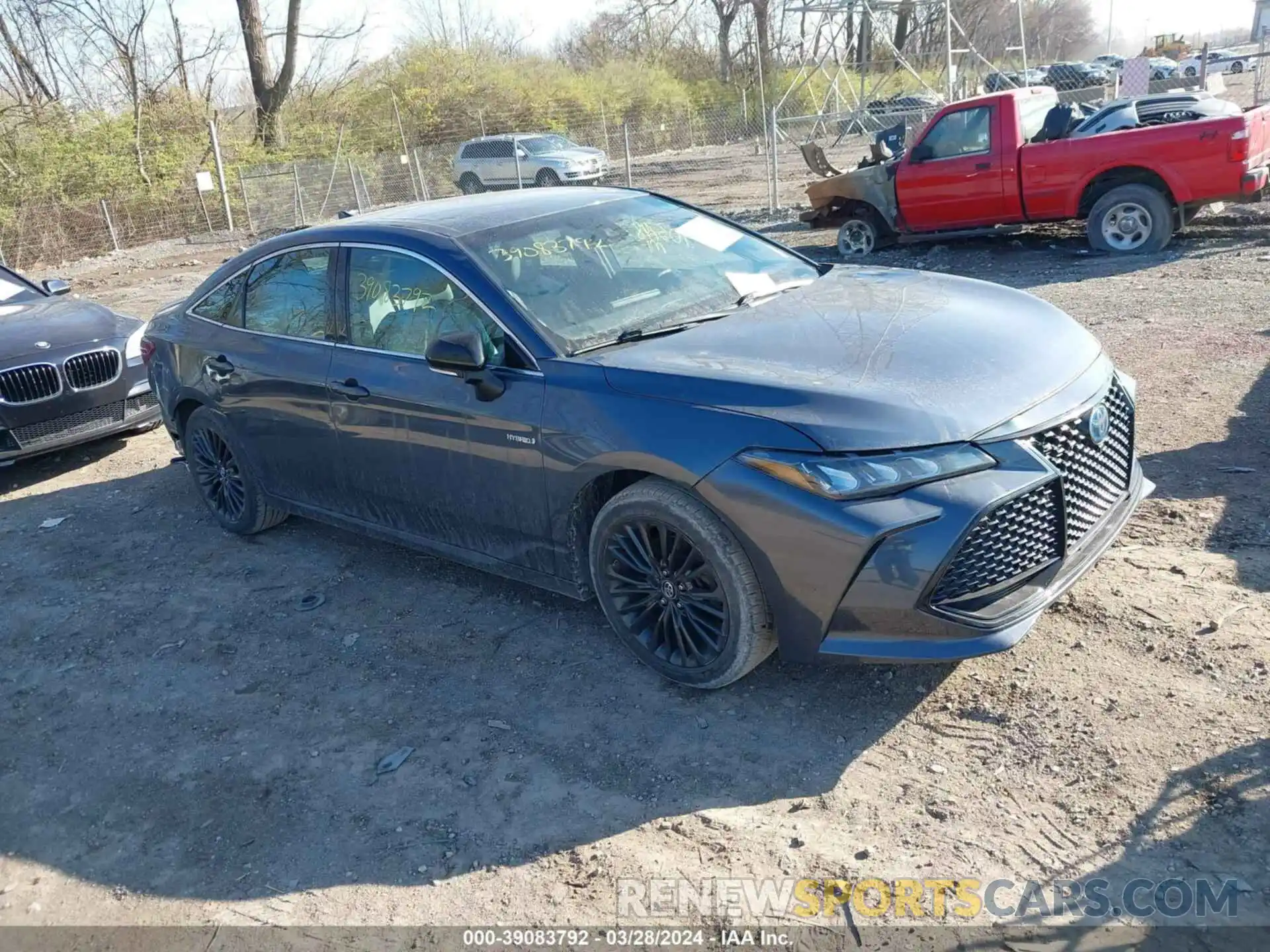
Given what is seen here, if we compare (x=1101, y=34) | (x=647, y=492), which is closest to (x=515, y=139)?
(x=647, y=492)

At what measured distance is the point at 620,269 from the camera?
4.28m

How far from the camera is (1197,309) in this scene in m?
8.09

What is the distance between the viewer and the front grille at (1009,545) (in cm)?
306

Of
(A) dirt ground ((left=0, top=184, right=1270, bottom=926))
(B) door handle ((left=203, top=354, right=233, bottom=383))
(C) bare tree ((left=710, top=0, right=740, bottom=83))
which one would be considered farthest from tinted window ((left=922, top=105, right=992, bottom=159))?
(C) bare tree ((left=710, top=0, right=740, bottom=83))

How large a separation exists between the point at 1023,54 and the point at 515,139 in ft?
40.3

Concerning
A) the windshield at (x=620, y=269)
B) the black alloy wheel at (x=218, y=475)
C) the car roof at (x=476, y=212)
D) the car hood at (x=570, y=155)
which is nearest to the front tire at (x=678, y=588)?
the windshield at (x=620, y=269)

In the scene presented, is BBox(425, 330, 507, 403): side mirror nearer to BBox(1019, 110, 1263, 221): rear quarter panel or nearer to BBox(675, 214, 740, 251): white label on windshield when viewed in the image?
BBox(675, 214, 740, 251): white label on windshield

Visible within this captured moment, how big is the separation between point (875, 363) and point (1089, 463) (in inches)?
31.3

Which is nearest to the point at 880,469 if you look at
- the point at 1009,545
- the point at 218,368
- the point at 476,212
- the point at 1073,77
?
the point at 1009,545

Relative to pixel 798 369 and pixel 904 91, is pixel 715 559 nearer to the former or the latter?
pixel 798 369

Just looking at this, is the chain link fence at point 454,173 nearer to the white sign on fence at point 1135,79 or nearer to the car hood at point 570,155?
the white sign on fence at point 1135,79

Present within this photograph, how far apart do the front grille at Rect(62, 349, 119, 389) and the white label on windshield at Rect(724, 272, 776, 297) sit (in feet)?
17.2

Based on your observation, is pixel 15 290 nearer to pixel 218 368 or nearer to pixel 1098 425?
pixel 218 368

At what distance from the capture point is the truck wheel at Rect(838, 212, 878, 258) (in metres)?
12.6
